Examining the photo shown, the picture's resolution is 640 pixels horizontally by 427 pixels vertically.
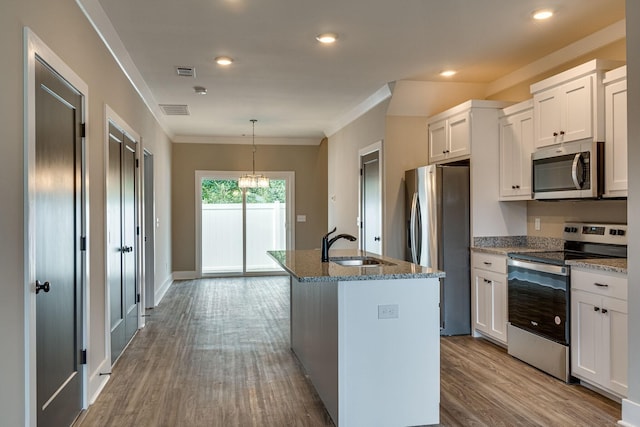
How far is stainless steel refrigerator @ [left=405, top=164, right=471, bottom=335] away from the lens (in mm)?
4758

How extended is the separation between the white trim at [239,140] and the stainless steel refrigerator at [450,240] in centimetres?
467

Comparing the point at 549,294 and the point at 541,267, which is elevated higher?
the point at 541,267

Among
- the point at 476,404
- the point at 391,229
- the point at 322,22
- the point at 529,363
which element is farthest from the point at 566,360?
the point at 322,22

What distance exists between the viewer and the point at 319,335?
3.13 meters

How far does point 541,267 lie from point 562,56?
1991mm

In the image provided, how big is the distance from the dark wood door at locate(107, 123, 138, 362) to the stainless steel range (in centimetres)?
339

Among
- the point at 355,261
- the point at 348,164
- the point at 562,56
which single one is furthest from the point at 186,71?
the point at 562,56

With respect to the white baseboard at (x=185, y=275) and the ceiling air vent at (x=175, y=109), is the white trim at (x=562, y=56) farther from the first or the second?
the white baseboard at (x=185, y=275)

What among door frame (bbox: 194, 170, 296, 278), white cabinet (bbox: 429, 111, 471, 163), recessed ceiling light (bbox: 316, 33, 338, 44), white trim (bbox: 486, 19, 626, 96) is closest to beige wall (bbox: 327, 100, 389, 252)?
white cabinet (bbox: 429, 111, 471, 163)

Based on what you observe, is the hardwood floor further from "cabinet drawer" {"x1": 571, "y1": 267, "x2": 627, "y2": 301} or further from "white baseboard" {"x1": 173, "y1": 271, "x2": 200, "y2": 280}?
"white baseboard" {"x1": 173, "y1": 271, "x2": 200, "y2": 280}

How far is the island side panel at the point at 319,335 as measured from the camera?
8.98ft

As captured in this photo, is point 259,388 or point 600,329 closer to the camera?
point 600,329

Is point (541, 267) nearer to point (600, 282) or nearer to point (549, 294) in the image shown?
point (549, 294)

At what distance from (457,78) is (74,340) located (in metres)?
4.45
